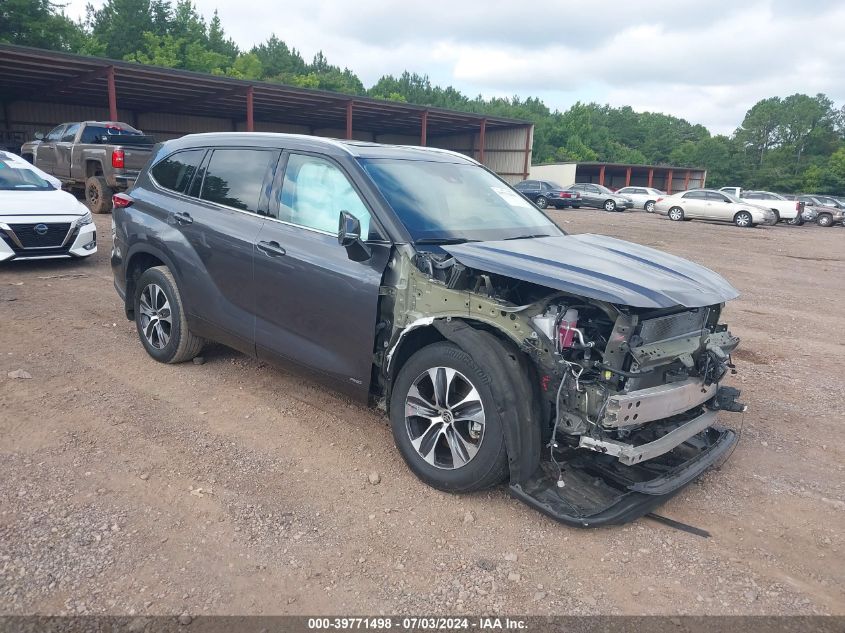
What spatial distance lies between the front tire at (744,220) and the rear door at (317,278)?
2561 cm

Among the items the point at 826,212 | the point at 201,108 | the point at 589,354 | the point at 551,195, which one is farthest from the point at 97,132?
the point at 826,212

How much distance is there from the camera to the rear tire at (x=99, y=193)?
13.6m

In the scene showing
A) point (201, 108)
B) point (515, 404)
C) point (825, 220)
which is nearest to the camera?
point (515, 404)

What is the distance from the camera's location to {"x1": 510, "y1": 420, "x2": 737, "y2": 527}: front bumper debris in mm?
3070

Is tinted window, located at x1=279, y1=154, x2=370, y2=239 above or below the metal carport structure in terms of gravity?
below

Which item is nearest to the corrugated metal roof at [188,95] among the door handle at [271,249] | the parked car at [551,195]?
the parked car at [551,195]

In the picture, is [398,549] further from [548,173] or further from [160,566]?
[548,173]

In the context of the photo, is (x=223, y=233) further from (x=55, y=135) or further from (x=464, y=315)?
(x=55, y=135)

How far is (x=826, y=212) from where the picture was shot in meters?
30.6

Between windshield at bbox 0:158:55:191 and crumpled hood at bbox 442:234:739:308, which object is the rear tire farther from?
crumpled hood at bbox 442:234:739:308

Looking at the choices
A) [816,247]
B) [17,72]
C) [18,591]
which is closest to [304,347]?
[18,591]

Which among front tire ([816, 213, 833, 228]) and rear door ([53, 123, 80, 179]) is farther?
front tire ([816, 213, 833, 228])

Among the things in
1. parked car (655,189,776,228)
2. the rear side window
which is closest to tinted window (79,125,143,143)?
the rear side window

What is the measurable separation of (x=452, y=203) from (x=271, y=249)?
4.04 ft
